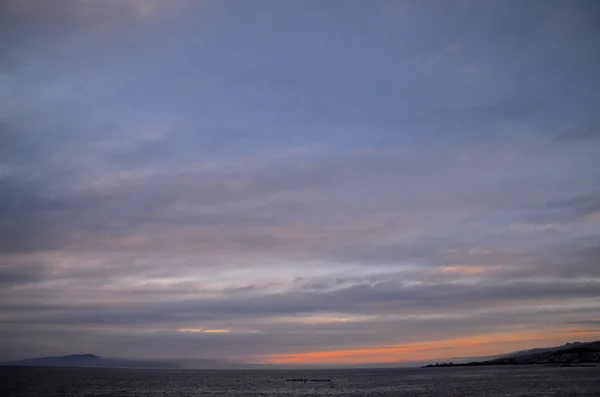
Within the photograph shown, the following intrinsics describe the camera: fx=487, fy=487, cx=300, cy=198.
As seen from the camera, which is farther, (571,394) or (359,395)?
(359,395)

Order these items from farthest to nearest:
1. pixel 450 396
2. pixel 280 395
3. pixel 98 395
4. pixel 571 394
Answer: pixel 280 395 → pixel 98 395 → pixel 450 396 → pixel 571 394

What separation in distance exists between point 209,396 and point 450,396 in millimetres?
55096

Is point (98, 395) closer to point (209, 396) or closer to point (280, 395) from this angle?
point (209, 396)

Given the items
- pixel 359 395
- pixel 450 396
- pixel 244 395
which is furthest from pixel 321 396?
pixel 450 396

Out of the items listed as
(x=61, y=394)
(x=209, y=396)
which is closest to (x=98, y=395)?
(x=61, y=394)

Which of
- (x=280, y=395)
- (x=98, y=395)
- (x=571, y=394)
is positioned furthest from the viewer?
(x=280, y=395)

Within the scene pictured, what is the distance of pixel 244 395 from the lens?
393 ft

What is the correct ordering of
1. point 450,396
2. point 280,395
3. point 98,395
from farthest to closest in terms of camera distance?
point 280,395, point 98,395, point 450,396

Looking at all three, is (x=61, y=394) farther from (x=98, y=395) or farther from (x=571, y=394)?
(x=571, y=394)

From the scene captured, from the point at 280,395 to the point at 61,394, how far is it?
50209 mm

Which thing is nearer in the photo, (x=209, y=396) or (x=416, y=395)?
(x=416, y=395)

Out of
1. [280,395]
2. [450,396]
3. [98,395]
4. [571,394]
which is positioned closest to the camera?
[571,394]

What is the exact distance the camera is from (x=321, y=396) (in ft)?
376

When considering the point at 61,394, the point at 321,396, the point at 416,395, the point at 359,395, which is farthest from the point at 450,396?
the point at 61,394
